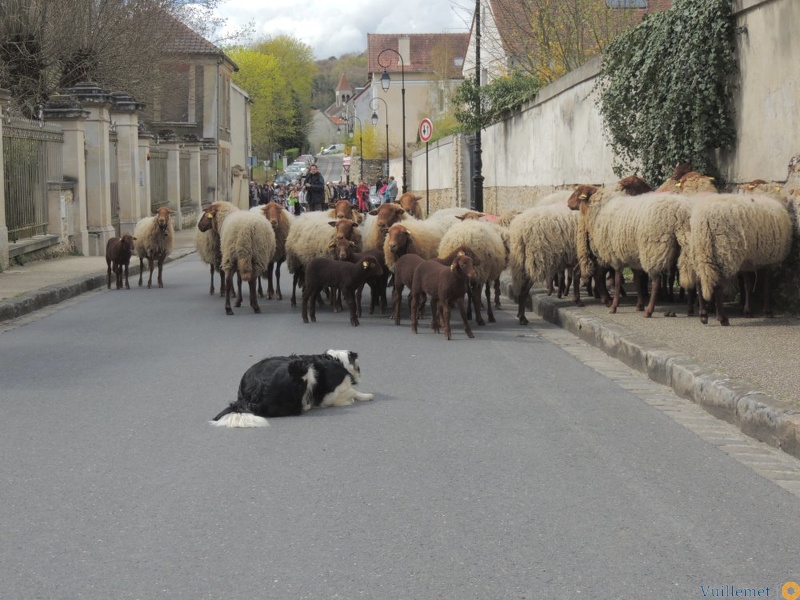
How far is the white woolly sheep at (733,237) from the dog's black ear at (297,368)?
479cm

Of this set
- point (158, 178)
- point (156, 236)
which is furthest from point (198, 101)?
point (156, 236)

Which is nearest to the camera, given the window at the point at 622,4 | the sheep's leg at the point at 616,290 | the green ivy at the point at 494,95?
the sheep's leg at the point at 616,290

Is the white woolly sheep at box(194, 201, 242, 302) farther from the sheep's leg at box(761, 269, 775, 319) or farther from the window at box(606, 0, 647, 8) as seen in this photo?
the window at box(606, 0, 647, 8)

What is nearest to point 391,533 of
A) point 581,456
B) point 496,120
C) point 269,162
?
point 581,456

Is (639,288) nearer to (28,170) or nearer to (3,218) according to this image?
(3,218)

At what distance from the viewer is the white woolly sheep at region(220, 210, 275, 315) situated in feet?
45.4

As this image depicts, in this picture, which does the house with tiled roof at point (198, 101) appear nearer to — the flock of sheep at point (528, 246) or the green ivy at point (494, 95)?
the green ivy at point (494, 95)

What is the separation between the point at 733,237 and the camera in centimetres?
1052

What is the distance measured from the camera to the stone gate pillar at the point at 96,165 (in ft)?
82.9

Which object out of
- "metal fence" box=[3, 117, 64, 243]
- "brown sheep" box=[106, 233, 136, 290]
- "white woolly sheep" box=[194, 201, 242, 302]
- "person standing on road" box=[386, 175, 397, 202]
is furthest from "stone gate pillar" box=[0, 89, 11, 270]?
"person standing on road" box=[386, 175, 397, 202]

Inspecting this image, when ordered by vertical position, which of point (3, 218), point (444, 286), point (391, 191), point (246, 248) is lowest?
point (444, 286)

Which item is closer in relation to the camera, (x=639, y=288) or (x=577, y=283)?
(x=639, y=288)

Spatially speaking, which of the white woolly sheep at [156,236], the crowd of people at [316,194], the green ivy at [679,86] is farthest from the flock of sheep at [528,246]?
the crowd of people at [316,194]

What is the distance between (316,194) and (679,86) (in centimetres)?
1748
